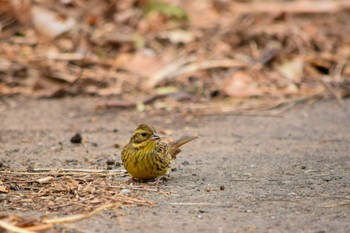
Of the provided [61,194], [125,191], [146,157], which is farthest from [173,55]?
[61,194]

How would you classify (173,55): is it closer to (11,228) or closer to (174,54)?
(174,54)

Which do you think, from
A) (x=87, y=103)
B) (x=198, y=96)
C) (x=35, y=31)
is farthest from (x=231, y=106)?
(x=35, y=31)

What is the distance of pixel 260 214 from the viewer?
532 cm

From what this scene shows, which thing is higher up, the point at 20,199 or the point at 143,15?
the point at 143,15

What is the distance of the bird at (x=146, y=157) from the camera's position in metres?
6.37

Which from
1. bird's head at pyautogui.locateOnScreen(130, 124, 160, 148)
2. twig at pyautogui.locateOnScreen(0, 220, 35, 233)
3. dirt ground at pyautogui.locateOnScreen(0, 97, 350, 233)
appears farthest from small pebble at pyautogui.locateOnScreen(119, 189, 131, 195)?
twig at pyautogui.locateOnScreen(0, 220, 35, 233)

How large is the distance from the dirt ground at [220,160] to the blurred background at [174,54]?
0.51 meters

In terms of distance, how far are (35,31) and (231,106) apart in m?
4.05

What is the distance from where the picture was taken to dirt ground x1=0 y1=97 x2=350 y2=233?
5.17 meters

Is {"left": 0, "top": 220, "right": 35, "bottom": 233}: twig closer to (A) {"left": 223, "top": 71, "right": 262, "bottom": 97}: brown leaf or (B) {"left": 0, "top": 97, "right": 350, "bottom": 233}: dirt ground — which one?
(B) {"left": 0, "top": 97, "right": 350, "bottom": 233}: dirt ground

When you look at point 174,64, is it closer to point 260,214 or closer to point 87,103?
point 87,103

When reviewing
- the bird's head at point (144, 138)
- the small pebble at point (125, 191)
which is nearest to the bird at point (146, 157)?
the bird's head at point (144, 138)

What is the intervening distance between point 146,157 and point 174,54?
20.0 ft

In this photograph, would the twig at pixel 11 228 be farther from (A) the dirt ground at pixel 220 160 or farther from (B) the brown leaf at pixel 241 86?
(B) the brown leaf at pixel 241 86
